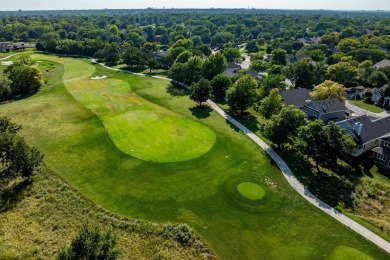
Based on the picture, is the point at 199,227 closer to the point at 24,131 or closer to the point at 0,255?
the point at 0,255

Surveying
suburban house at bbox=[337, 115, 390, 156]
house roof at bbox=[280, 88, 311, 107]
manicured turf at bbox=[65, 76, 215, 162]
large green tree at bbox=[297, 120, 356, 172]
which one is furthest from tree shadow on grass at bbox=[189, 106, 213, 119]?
suburban house at bbox=[337, 115, 390, 156]

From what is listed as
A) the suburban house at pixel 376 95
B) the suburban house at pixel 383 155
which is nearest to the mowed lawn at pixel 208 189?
the suburban house at pixel 383 155

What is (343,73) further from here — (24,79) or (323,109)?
(24,79)

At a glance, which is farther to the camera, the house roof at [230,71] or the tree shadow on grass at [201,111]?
the house roof at [230,71]

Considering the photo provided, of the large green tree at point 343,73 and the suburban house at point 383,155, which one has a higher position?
the large green tree at point 343,73

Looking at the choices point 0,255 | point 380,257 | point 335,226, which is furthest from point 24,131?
point 380,257

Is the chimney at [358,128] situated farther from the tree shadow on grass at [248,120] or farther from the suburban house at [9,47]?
the suburban house at [9,47]

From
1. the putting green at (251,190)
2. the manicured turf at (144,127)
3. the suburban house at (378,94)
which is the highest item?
the suburban house at (378,94)
